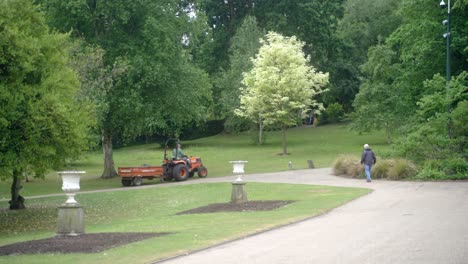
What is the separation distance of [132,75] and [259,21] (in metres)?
35.9

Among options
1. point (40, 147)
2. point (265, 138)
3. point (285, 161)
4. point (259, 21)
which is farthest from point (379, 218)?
point (259, 21)

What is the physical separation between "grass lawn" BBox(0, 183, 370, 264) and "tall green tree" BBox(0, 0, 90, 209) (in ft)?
8.28

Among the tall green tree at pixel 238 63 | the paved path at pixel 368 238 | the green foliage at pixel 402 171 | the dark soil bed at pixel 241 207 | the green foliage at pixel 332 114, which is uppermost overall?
the tall green tree at pixel 238 63

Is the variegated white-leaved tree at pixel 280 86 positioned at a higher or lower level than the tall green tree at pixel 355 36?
lower

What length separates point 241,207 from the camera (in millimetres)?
21359

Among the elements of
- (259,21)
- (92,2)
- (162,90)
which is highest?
(259,21)

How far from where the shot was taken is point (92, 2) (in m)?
39.8

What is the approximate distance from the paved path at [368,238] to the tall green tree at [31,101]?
33.5 feet

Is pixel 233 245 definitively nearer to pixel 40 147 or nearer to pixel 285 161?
pixel 40 147

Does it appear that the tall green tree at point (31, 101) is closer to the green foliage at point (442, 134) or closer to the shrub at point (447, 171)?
the shrub at point (447, 171)

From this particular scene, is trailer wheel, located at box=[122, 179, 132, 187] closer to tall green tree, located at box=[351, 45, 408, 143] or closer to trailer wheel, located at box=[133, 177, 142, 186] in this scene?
trailer wheel, located at box=[133, 177, 142, 186]

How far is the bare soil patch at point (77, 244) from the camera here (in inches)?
536

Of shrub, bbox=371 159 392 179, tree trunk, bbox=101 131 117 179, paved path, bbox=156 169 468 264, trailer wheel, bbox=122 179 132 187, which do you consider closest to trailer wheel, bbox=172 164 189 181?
trailer wheel, bbox=122 179 132 187

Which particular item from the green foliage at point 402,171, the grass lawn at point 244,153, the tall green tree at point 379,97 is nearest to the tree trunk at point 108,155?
the grass lawn at point 244,153
